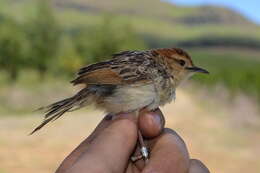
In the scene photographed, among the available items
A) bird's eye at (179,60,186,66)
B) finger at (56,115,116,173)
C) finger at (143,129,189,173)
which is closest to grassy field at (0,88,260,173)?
bird's eye at (179,60,186,66)

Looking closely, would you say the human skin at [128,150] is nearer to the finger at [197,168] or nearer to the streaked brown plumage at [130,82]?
the finger at [197,168]

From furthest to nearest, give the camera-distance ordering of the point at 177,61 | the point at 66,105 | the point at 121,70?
the point at 177,61, the point at 121,70, the point at 66,105

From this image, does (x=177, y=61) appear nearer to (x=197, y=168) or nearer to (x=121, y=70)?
(x=121, y=70)

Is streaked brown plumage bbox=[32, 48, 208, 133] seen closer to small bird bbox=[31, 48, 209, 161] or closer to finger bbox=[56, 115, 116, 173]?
small bird bbox=[31, 48, 209, 161]

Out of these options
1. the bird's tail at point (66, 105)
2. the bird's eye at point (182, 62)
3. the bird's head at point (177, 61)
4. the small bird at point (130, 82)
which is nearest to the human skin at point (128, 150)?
the small bird at point (130, 82)

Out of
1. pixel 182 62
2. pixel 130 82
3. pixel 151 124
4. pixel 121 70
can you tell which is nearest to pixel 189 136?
pixel 182 62

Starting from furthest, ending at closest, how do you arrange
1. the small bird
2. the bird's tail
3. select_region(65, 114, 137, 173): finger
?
the bird's tail, the small bird, select_region(65, 114, 137, 173): finger
